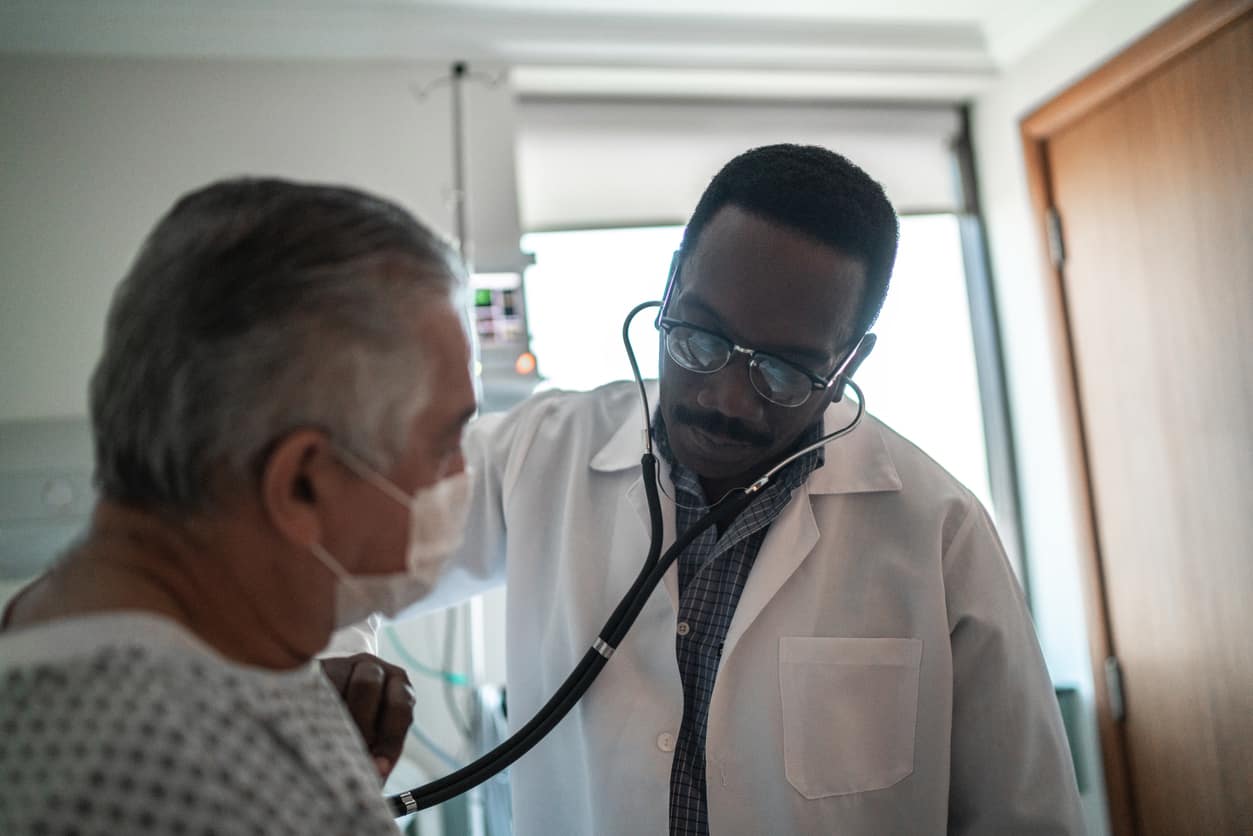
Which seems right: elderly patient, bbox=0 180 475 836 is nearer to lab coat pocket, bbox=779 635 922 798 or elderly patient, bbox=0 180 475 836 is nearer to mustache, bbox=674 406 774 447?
mustache, bbox=674 406 774 447

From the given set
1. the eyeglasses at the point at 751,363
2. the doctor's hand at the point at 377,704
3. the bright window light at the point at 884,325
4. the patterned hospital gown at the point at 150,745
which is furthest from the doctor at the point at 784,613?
the bright window light at the point at 884,325

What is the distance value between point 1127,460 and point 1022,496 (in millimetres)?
473

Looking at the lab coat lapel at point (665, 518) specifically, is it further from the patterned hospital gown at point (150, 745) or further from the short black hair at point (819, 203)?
the patterned hospital gown at point (150, 745)

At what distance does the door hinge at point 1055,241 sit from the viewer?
2355 millimetres

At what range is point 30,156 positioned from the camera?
219cm

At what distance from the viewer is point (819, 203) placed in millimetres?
1138

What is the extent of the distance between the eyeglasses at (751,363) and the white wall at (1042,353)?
149cm

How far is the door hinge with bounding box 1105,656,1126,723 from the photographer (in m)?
2.23

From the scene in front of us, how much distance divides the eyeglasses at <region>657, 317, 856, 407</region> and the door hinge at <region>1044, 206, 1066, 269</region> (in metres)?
1.50

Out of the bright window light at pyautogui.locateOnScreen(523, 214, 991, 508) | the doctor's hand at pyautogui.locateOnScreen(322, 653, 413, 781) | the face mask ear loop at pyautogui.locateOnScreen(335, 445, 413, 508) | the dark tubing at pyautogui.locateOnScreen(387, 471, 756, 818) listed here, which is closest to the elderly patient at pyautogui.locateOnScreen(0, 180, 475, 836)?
the face mask ear loop at pyautogui.locateOnScreen(335, 445, 413, 508)

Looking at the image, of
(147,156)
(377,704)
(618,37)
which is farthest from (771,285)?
(147,156)

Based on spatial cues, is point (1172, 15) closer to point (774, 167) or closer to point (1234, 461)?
point (1234, 461)

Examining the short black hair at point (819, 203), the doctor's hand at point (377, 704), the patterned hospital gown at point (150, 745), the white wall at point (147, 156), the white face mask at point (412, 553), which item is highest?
the white wall at point (147, 156)

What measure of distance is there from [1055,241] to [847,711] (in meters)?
1.66
